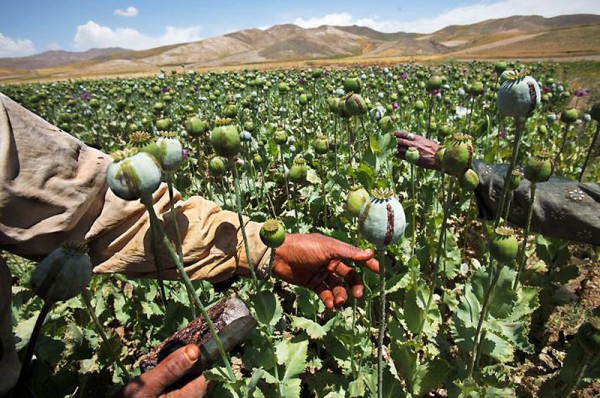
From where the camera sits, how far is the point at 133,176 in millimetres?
1181

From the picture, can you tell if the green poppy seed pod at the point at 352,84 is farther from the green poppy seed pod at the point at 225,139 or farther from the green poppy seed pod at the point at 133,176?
the green poppy seed pod at the point at 133,176

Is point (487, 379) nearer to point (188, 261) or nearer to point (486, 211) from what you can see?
point (486, 211)

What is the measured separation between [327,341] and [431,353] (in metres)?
0.62

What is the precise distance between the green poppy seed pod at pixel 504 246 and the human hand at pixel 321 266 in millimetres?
676

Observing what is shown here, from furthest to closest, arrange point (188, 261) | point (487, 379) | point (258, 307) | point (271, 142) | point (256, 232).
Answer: point (271, 142) < point (256, 232) < point (188, 261) < point (487, 379) < point (258, 307)

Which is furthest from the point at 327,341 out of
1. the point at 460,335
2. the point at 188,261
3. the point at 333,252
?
the point at 188,261

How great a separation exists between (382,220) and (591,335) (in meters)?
0.86

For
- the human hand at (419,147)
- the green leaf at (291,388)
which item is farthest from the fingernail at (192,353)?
the human hand at (419,147)

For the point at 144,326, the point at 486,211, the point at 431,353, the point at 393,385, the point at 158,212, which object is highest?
the point at 158,212

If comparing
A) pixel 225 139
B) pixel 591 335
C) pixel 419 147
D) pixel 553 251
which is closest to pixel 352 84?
pixel 419 147

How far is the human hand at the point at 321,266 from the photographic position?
2086mm

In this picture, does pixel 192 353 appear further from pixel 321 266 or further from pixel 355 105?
pixel 355 105

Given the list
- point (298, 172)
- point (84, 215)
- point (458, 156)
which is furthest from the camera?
point (298, 172)

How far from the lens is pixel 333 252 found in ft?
6.90
